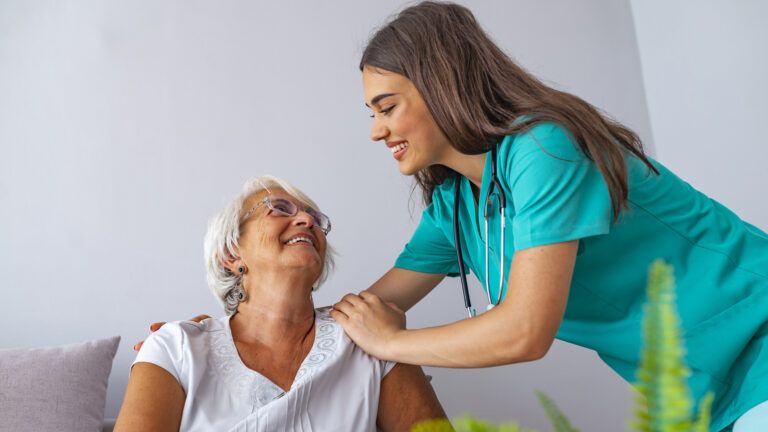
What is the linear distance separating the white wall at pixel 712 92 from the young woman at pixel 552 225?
1096mm

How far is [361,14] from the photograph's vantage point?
261 cm

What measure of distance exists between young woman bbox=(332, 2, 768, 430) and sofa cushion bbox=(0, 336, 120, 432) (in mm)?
Answer: 879

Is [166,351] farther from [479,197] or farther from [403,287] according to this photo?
[479,197]

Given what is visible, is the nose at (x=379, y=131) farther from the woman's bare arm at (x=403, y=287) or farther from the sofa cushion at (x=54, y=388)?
the sofa cushion at (x=54, y=388)

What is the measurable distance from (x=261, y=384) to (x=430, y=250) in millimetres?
518

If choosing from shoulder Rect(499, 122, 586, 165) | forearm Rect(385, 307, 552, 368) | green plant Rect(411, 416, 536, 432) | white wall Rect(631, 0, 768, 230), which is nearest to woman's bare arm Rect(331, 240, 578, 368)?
forearm Rect(385, 307, 552, 368)

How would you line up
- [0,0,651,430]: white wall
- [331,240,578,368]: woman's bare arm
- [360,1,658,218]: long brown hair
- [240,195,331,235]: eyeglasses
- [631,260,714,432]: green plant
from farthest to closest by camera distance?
1. [0,0,651,430]: white wall
2. [240,195,331,235]: eyeglasses
3. [360,1,658,218]: long brown hair
4. [331,240,578,368]: woman's bare arm
5. [631,260,714,432]: green plant

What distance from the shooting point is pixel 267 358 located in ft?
5.37

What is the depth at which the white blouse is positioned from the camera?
1.49m

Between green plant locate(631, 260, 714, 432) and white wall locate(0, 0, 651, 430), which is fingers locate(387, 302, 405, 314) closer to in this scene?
white wall locate(0, 0, 651, 430)

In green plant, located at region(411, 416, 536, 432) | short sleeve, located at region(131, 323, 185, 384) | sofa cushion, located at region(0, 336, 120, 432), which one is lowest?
sofa cushion, located at region(0, 336, 120, 432)

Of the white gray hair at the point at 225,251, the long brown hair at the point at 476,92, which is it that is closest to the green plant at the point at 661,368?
the long brown hair at the point at 476,92

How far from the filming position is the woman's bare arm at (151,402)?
140 cm

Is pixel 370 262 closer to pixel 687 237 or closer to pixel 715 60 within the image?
pixel 687 237
